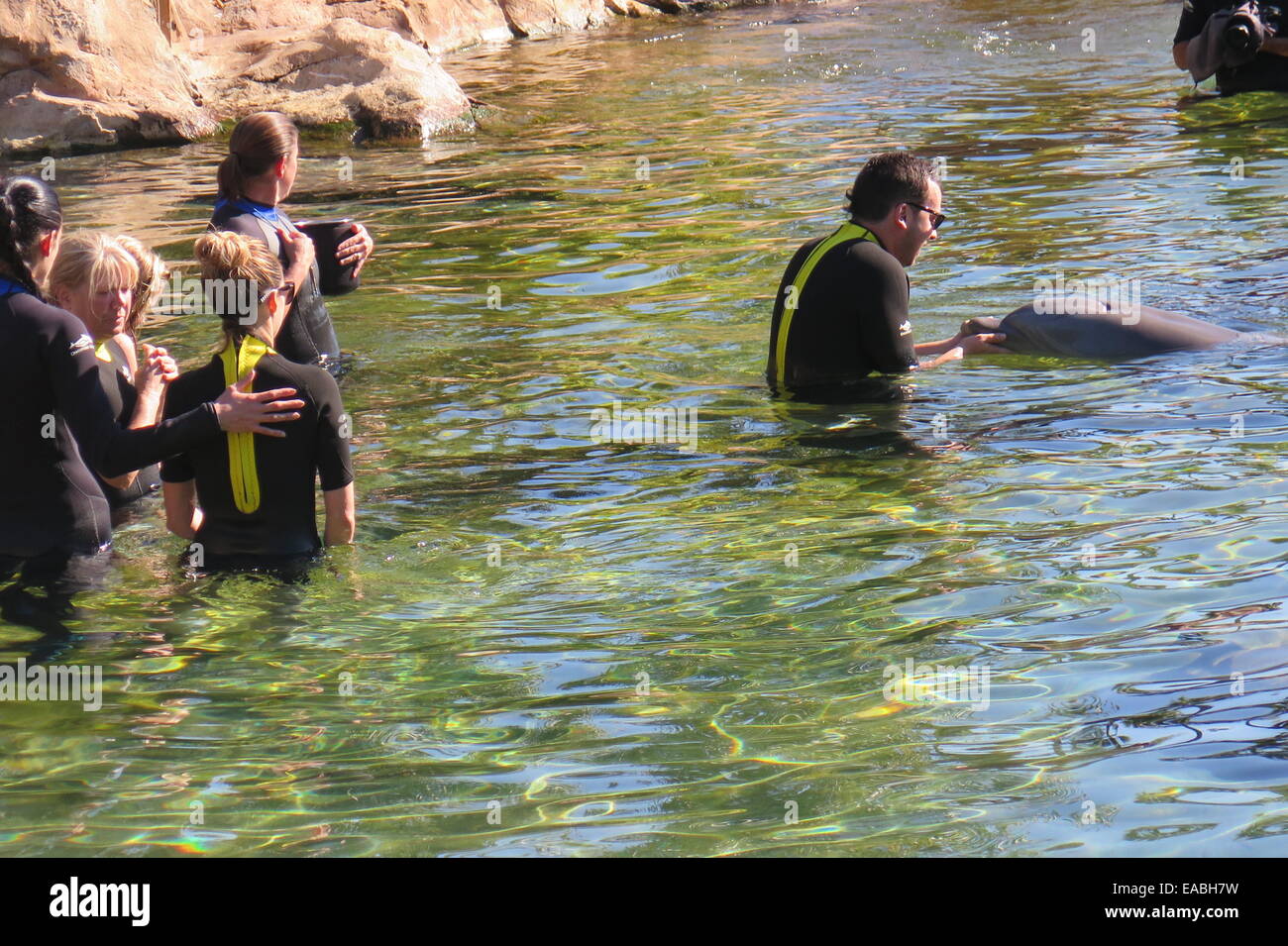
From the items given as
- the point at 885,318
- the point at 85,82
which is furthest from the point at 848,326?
the point at 85,82

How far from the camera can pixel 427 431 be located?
6.58m

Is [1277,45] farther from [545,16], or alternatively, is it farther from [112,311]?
[545,16]

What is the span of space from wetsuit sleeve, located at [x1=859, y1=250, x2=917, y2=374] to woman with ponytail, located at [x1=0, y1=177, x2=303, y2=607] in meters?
2.65

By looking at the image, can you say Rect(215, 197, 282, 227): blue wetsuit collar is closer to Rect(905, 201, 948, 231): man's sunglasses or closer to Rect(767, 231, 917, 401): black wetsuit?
Rect(767, 231, 917, 401): black wetsuit

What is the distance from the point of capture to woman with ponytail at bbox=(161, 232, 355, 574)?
4301 millimetres

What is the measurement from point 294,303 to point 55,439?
7.31ft

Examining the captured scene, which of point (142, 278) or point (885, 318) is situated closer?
point (142, 278)

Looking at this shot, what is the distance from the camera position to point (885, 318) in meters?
6.07

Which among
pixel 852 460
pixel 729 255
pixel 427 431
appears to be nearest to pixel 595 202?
pixel 729 255

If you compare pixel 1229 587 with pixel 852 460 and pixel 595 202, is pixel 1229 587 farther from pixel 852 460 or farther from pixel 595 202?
pixel 595 202

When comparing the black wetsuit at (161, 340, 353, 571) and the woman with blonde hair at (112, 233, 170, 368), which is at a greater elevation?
the woman with blonde hair at (112, 233, 170, 368)

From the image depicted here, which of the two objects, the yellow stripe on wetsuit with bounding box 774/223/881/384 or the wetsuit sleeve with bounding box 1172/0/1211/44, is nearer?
the yellow stripe on wetsuit with bounding box 774/223/881/384

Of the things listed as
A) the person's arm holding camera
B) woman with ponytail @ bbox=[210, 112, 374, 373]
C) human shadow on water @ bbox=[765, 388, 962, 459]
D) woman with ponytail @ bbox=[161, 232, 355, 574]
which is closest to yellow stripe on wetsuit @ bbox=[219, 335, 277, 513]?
woman with ponytail @ bbox=[161, 232, 355, 574]
